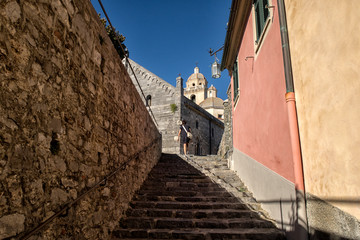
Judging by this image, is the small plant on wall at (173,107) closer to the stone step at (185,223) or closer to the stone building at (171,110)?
the stone building at (171,110)

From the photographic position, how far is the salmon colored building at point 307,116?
6.34 feet

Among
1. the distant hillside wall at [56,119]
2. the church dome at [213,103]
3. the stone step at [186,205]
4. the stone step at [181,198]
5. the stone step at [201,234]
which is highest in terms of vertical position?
the church dome at [213,103]

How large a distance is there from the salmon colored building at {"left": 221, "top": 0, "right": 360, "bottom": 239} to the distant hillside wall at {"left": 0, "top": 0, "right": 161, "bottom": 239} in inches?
98.6

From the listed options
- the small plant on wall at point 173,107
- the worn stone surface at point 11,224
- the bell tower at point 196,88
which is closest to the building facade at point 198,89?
the bell tower at point 196,88

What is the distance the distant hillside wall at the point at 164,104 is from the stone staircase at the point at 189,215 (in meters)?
10.1

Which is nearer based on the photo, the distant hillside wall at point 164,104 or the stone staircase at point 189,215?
the stone staircase at point 189,215

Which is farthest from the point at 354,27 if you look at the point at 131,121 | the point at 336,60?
the point at 131,121

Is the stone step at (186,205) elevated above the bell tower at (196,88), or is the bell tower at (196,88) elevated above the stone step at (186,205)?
the bell tower at (196,88)

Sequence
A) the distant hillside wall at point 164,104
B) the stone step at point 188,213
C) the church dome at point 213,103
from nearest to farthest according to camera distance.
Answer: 1. the stone step at point 188,213
2. the distant hillside wall at point 164,104
3. the church dome at point 213,103

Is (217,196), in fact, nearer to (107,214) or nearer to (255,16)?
(107,214)

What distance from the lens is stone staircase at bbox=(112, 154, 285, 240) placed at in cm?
373

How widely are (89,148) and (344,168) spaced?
2634mm

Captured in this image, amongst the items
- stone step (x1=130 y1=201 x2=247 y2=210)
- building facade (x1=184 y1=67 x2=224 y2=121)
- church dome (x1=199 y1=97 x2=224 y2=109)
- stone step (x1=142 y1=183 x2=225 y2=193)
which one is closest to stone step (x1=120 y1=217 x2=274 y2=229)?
stone step (x1=130 y1=201 x2=247 y2=210)

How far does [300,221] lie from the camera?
282 centimetres
